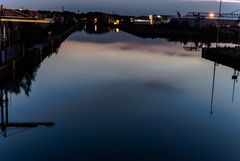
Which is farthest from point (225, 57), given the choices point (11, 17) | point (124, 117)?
point (124, 117)

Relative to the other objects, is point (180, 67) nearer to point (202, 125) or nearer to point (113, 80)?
point (113, 80)

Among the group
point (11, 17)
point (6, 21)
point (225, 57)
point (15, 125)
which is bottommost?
point (15, 125)

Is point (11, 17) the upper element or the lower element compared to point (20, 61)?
upper

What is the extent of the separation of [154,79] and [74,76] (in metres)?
2.78

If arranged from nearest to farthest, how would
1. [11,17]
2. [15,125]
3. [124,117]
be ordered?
[15,125] → [124,117] → [11,17]

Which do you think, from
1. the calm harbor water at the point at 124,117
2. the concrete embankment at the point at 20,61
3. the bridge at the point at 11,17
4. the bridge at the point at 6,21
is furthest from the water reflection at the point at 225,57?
the bridge at the point at 11,17

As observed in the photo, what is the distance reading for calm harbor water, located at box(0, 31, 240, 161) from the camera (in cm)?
679

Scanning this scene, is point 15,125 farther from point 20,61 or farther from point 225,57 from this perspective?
point 225,57

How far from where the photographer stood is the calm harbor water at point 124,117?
679 cm

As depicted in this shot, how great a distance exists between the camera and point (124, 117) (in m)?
8.86

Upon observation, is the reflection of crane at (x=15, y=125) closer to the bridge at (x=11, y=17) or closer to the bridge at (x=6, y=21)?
the bridge at (x=6, y=21)

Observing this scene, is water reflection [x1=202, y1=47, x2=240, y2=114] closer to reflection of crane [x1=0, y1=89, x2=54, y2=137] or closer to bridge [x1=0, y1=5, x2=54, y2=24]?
bridge [x1=0, y1=5, x2=54, y2=24]

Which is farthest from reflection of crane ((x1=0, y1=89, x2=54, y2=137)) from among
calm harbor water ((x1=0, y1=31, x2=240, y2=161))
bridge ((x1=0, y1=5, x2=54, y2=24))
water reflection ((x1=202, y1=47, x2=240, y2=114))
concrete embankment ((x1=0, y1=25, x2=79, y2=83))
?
water reflection ((x1=202, y1=47, x2=240, y2=114))

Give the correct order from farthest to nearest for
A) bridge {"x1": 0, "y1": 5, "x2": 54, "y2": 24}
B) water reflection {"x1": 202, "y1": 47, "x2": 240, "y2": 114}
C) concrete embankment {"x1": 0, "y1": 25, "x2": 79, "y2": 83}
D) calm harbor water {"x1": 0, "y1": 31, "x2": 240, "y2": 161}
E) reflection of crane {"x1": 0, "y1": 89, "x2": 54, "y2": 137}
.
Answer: water reflection {"x1": 202, "y1": 47, "x2": 240, "y2": 114}
bridge {"x1": 0, "y1": 5, "x2": 54, "y2": 24}
concrete embankment {"x1": 0, "y1": 25, "x2": 79, "y2": 83}
reflection of crane {"x1": 0, "y1": 89, "x2": 54, "y2": 137}
calm harbor water {"x1": 0, "y1": 31, "x2": 240, "y2": 161}
